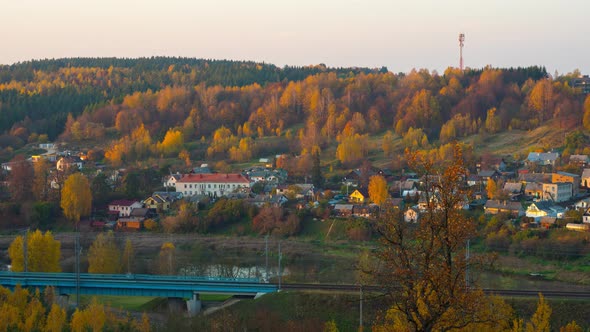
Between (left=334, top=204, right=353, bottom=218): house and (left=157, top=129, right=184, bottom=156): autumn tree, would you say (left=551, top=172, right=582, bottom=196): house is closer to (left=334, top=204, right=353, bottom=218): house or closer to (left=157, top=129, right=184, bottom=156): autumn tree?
(left=334, top=204, right=353, bottom=218): house

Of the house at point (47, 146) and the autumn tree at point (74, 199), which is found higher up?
the house at point (47, 146)

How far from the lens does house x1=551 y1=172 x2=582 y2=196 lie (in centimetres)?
2952

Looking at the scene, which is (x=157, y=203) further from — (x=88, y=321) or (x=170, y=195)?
(x=88, y=321)

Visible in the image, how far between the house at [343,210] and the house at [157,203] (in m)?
7.21

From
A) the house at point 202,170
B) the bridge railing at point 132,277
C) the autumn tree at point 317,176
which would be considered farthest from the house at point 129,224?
Result: the bridge railing at point 132,277

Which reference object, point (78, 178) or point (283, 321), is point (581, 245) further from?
point (78, 178)

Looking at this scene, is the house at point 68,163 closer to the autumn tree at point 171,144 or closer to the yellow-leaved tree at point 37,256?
the autumn tree at point 171,144

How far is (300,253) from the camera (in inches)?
976

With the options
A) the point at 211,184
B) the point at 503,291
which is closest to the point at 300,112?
the point at 211,184

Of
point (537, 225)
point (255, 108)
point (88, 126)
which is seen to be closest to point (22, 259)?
point (537, 225)

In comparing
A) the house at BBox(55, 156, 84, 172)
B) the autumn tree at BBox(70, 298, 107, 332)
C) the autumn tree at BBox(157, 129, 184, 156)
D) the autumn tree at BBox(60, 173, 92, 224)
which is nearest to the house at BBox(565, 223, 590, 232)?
the autumn tree at BBox(70, 298, 107, 332)

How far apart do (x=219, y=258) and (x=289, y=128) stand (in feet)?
81.1

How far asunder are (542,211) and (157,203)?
49.0 feet

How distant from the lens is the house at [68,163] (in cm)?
3617
